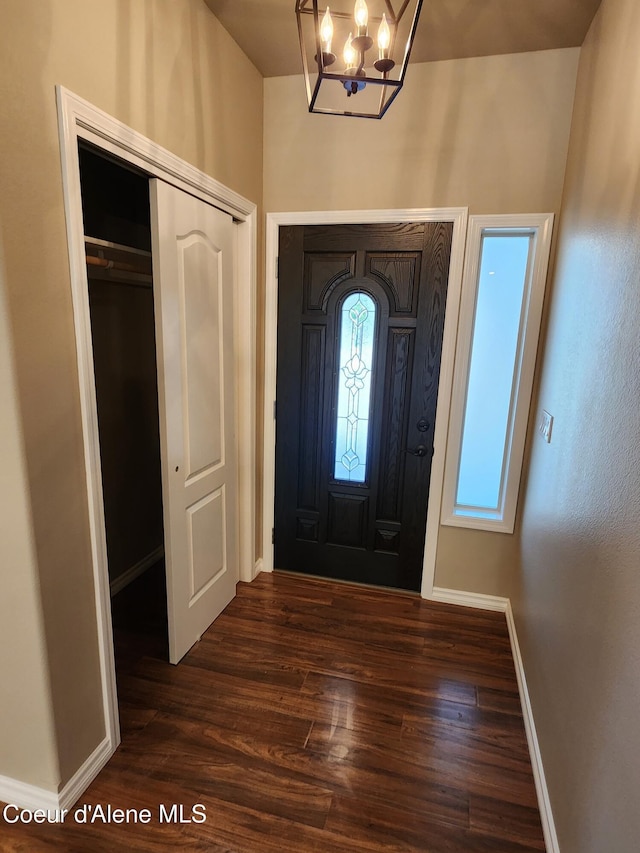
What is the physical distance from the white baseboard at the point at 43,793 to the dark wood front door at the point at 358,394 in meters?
1.61

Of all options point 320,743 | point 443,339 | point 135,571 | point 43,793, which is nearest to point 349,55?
point 443,339

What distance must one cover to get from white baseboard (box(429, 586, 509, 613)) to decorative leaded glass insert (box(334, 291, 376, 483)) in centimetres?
83

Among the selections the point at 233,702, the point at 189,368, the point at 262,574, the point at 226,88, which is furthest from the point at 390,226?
the point at 233,702

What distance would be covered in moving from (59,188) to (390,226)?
167cm

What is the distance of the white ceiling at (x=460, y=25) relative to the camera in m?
1.89

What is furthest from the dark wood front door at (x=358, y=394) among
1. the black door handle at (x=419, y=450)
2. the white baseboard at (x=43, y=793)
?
the white baseboard at (x=43, y=793)

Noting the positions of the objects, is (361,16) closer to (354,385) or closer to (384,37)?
(384,37)

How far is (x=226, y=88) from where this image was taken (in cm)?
213

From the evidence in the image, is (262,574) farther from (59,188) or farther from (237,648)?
(59,188)

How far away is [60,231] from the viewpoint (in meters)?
1.29

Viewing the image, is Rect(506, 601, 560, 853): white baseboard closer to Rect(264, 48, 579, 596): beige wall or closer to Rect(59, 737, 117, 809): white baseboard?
Rect(264, 48, 579, 596): beige wall

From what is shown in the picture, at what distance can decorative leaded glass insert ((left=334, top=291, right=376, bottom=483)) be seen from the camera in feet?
8.48

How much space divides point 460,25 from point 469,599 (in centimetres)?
291

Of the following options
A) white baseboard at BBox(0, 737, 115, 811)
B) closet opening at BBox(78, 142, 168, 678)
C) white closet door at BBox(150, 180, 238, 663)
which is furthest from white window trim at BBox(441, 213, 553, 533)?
white baseboard at BBox(0, 737, 115, 811)
